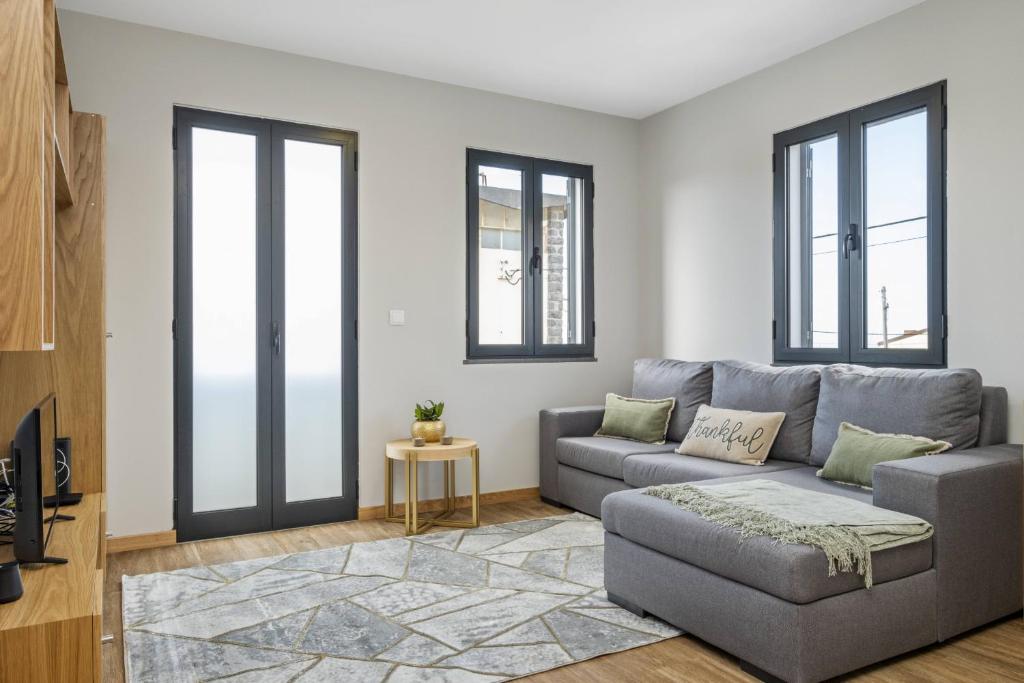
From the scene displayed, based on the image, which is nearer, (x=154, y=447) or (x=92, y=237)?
(x=92, y=237)

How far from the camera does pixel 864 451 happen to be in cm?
305

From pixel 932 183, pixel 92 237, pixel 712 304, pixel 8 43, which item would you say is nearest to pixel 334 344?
pixel 92 237

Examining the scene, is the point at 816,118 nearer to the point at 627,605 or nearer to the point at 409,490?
the point at 627,605

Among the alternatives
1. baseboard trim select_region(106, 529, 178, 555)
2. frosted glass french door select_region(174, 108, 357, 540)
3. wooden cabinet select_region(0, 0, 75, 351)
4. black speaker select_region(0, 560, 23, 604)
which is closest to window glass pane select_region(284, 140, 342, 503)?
frosted glass french door select_region(174, 108, 357, 540)

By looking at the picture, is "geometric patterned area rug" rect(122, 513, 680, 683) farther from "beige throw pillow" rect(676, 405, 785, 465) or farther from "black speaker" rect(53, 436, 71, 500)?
"beige throw pillow" rect(676, 405, 785, 465)

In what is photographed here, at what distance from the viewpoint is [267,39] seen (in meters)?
3.93

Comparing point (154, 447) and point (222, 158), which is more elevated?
point (222, 158)

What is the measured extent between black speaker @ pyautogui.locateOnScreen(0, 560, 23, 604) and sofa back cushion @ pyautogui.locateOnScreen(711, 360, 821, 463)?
3.24 meters

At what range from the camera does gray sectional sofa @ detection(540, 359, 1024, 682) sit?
2207 mm

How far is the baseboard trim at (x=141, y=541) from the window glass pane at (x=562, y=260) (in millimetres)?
2596

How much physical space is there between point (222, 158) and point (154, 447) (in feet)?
5.22

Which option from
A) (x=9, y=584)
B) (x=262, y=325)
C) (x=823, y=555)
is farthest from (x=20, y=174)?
(x=262, y=325)

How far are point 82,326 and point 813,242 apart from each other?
373cm

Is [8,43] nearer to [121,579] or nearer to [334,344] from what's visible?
[121,579]
